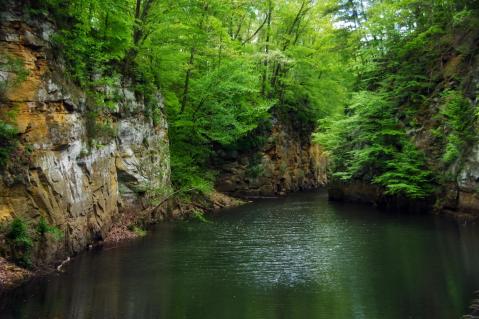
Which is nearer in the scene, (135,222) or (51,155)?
(51,155)

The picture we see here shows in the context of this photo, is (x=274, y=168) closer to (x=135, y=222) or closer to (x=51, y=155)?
(x=135, y=222)

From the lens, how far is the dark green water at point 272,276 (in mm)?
9078

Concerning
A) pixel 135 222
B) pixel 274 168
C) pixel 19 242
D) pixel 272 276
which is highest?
pixel 274 168

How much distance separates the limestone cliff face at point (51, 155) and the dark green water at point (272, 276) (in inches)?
59.0

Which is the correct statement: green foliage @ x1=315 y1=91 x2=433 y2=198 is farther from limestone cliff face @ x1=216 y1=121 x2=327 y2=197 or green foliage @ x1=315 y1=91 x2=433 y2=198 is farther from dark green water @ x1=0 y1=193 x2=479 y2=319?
limestone cliff face @ x1=216 y1=121 x2=327 y2=197

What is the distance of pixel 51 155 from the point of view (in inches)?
517

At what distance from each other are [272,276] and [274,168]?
23.6m

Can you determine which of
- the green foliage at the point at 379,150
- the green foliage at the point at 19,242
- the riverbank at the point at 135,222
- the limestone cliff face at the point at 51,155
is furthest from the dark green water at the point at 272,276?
the green foliage at the point at 379,150

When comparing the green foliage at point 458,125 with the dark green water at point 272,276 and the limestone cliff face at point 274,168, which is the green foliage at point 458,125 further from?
the limestone cliff face at point 274,168

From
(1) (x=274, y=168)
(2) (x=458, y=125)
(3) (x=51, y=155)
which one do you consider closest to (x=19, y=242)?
(3) (x=51, y=155)

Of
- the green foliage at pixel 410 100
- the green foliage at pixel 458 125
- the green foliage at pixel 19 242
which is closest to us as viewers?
the green foliage at pixel 19 242

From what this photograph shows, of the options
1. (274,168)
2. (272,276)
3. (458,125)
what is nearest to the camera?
(272,276)

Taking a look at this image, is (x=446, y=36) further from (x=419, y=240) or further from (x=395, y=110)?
(x=419, y=240)

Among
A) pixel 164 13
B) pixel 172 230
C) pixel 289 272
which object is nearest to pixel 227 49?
pixel 164 13
